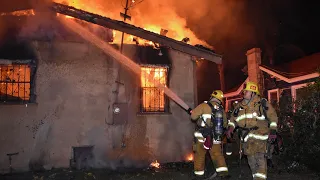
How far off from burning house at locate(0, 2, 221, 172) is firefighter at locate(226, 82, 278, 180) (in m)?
3.33

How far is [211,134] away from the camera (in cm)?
712

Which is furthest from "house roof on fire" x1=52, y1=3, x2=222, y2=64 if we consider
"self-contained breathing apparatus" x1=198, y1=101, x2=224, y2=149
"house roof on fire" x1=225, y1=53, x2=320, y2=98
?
"house roof on fire" x1=225, y1=53, x2=320, y2=98

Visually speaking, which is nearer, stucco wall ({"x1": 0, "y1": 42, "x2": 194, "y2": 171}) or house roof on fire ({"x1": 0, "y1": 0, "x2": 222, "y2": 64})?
house roof on fire ({"x1": 0, "y1": 0, "x2": 222, "y2": 64})

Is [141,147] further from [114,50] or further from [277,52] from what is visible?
[277,52]

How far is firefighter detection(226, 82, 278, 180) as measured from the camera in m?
6.20

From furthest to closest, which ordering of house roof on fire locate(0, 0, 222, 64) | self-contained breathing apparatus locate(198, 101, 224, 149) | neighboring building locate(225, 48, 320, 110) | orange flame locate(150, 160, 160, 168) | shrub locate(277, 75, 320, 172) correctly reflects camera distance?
neighboring building locate(225, 48, 320, 110) < orange flame locate(150, 160, 160, 168) < house roof on fire locate(0, 0, 222, 64) < shrub locate(277, 75, 320, 172) < self-contained breathing apparatus locate(198, 101, 224, 149)

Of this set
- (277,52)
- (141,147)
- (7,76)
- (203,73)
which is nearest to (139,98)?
(141,147)

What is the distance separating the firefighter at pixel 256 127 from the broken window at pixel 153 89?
11.9 ft

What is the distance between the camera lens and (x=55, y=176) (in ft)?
26.2

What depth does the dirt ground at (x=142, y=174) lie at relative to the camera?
306 inches

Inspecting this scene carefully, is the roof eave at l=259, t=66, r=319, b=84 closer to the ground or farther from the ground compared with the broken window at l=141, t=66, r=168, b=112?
farther from the ground

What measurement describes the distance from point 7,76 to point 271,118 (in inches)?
279

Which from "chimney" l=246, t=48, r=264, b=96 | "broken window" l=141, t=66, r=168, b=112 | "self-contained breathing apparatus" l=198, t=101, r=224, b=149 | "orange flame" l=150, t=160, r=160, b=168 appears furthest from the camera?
"chimney" l=246, t=48, r=264, b=96

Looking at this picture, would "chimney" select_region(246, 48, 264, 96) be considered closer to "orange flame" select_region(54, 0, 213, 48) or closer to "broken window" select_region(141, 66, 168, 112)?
"orange flame" select_region(54, 0, 213, 48)
